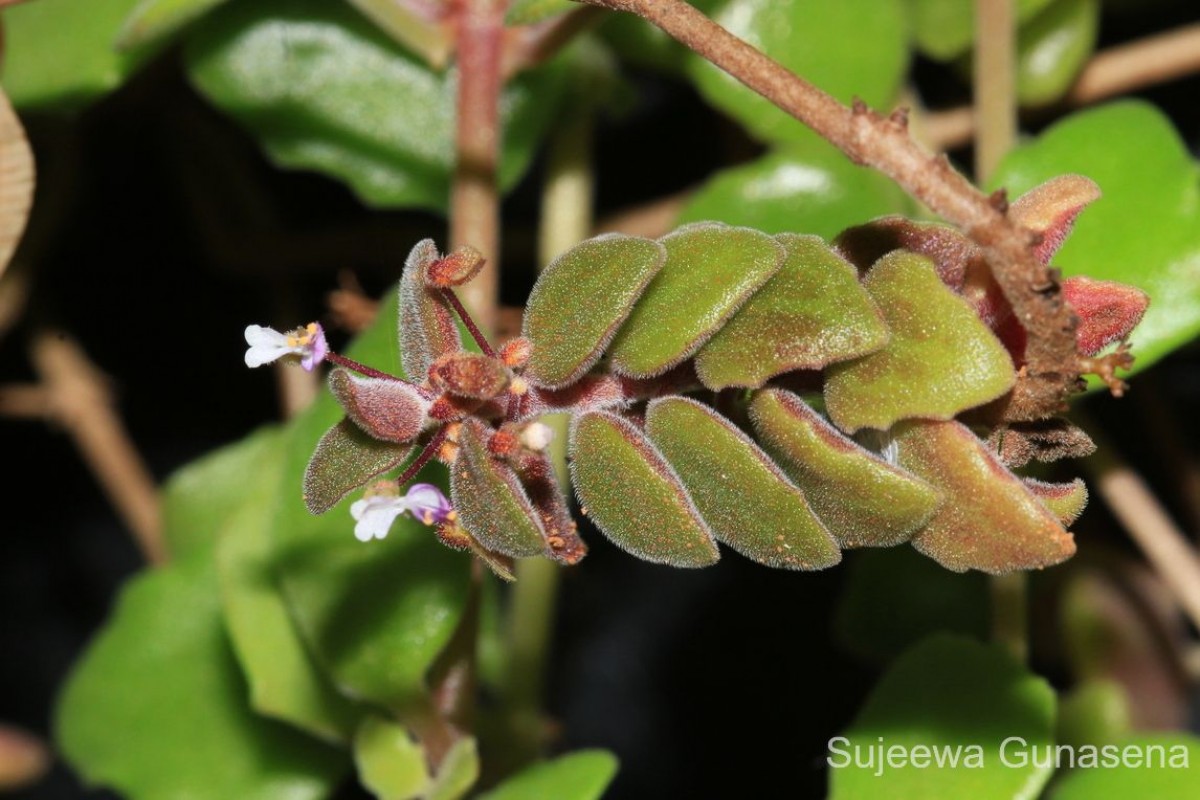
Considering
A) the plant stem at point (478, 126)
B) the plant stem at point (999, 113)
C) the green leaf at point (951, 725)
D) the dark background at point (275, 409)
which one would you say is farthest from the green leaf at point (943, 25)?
the green leaf at point (951, 725)

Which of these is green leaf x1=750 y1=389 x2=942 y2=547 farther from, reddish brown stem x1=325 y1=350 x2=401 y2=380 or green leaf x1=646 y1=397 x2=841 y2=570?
reddish brown stem x1=325 y1=350 x2=401 y2=380

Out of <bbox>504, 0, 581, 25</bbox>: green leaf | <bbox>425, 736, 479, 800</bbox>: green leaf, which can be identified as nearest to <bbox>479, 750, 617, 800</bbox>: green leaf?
<bbox>425, 736, 479, 800</bbox>: green leaf

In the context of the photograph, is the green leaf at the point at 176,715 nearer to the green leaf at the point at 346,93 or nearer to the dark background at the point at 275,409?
the dark background at the point at 275,409

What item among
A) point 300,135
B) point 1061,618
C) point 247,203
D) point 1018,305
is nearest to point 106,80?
point 300,135

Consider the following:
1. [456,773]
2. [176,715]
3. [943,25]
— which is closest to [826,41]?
[943,25]

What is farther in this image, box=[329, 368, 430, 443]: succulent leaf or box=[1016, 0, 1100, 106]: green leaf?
box=[1016, 0, 1100, 106]: green leaf
